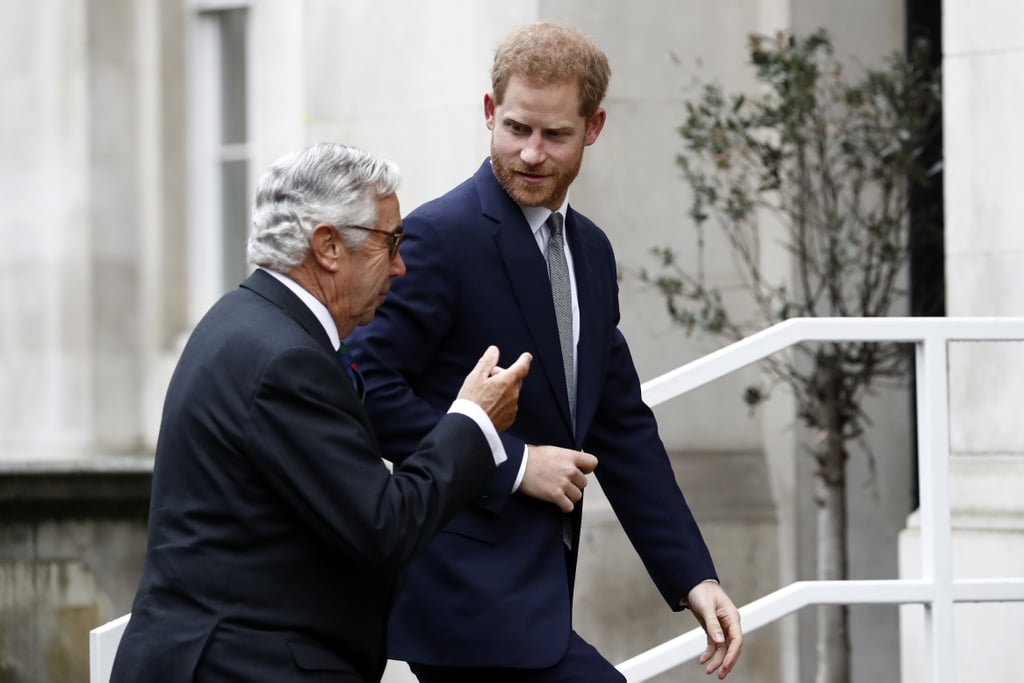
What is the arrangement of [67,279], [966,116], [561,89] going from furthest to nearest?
[67,279]
[966,116]
[561,89]

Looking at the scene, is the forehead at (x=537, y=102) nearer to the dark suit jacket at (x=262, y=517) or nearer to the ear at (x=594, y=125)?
the ear at (x=594, y=125)

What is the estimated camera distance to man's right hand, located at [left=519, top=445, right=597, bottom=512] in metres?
2.91

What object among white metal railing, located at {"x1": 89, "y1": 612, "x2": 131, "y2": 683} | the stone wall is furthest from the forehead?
the stone wall

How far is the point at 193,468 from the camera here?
8.38 ft

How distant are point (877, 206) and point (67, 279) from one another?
4.72m

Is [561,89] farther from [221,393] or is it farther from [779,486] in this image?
[779,486]

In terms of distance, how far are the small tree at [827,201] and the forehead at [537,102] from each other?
3277 millimetres

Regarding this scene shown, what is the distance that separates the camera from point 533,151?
2.96m

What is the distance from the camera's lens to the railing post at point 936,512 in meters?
3.92

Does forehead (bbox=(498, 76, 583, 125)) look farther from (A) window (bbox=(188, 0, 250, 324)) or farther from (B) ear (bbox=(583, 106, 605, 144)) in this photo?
(A) window (bbox=(188, 0, 250, 324))

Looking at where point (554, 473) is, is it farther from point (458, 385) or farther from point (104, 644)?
point (104, 644)

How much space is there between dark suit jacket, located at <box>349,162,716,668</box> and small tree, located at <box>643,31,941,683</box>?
323cm

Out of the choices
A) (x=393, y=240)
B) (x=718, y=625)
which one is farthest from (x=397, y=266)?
(x=718, y=625)

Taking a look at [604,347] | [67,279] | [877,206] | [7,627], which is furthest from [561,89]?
[67,279]
